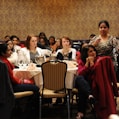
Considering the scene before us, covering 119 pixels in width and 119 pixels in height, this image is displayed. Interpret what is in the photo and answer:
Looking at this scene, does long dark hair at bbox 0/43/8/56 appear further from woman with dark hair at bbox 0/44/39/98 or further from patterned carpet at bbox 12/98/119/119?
patterned carpet at bbox 12/98/119/119

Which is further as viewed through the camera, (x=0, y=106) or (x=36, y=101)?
(x=36, y=101)

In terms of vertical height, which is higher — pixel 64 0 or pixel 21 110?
pixel 64 0

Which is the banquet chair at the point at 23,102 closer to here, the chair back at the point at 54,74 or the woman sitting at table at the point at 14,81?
the woman sitting at table at the point at 14,81

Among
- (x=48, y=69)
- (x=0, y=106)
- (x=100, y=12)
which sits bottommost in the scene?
(x=0, y=106)

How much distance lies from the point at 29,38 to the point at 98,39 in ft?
5.32

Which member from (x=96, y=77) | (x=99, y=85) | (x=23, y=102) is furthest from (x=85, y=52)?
(x=23, y=102)

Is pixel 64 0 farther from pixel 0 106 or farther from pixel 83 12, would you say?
pixel 0 106

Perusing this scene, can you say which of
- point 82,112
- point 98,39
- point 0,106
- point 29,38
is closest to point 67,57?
point 29,38

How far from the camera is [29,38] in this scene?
6023 mm

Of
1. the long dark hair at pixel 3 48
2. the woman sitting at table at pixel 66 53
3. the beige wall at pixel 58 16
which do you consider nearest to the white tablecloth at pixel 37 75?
the long dark hair at pixel 3 48

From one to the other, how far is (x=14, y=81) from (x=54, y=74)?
599 millimetres

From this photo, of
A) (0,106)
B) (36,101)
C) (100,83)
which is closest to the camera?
(0,106)

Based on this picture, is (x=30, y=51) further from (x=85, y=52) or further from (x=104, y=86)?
(x=104, y=86)

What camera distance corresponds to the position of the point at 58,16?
10883 mm
